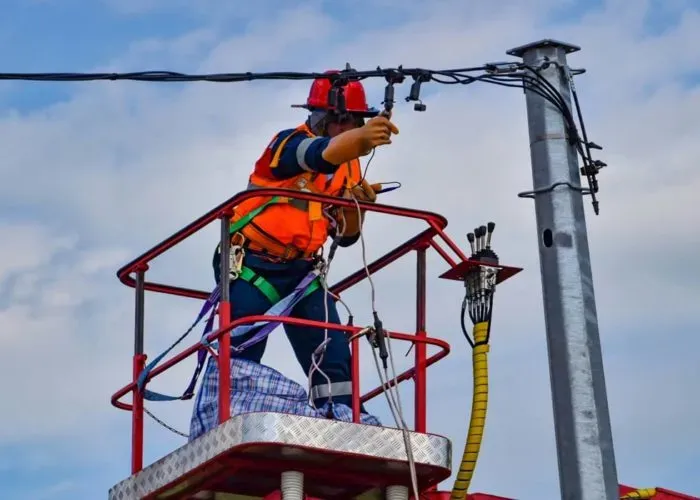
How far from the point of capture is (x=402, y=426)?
9836mm

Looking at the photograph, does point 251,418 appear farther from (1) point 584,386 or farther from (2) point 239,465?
(1) point 584,386

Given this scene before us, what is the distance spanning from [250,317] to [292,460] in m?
0.87

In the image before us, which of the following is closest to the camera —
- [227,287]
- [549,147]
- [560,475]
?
[560,475]

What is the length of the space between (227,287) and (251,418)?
3.03 ft

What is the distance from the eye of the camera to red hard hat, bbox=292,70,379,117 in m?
11.1

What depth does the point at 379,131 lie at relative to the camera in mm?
9867

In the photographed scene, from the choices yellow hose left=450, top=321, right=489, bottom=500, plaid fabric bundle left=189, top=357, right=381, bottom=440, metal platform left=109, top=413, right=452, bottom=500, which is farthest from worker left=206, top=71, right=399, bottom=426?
yellow hose left=450, top=321, right=489, bottom=500

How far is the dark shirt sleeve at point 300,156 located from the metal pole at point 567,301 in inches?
59.5

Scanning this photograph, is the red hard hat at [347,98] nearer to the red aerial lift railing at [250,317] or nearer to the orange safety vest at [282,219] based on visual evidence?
the orange safety vest at [282,219]

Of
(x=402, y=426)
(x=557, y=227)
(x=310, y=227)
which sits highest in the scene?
(x=310, y=227)

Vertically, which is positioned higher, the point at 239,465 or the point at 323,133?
the point at 323,133

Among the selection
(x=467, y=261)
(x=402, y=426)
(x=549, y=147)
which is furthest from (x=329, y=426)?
(x=549, y=147)

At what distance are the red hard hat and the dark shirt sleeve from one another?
422 mm

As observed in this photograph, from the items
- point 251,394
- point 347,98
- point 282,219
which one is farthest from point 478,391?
point 347,98
